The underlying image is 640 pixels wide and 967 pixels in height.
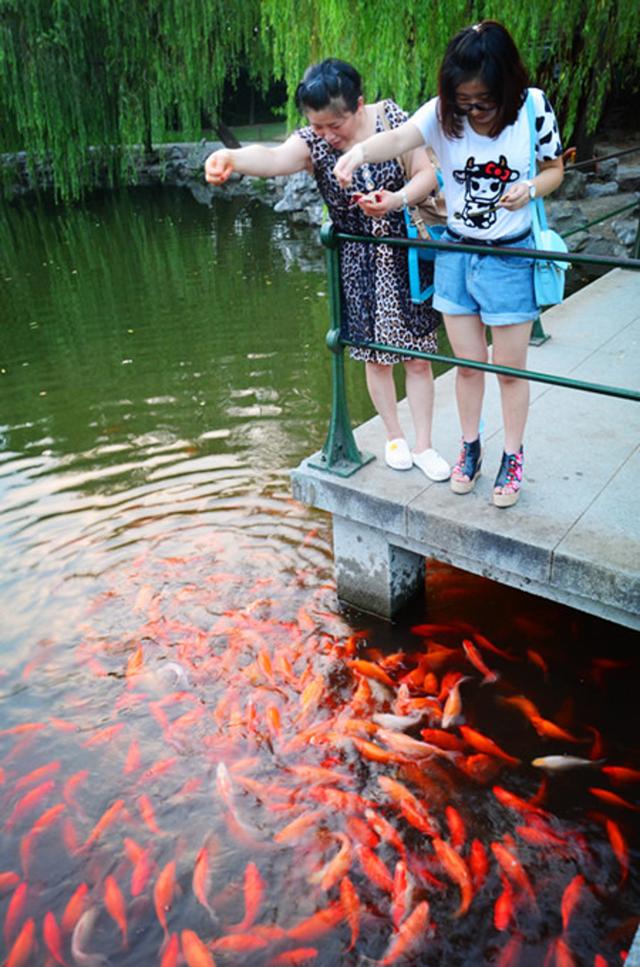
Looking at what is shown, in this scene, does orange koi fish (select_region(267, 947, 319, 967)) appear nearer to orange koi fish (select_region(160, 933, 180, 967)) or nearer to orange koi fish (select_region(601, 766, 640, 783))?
orange koi fish (select_region(160, 933, 180, 967))

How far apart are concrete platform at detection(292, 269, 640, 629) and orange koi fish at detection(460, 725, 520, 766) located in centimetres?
66

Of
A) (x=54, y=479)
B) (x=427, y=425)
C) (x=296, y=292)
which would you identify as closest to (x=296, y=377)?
(x=54, y=479)

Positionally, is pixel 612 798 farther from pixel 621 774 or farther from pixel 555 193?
pixel 555 193

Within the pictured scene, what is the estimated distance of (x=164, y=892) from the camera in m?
2.79

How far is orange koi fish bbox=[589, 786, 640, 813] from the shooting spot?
9.57 ft

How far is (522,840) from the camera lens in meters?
2.83

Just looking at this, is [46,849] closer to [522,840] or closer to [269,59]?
[522,840]

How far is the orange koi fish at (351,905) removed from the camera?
2.61 metres

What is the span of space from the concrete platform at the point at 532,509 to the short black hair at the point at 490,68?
1495mm

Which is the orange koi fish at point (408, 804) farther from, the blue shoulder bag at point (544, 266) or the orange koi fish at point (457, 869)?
the blue shoulder bag at point (544, 266)

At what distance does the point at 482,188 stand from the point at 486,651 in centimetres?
209

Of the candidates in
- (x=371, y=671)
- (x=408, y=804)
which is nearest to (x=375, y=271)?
(x=371, y=671)

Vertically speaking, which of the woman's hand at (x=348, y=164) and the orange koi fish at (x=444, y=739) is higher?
the woman's hand at (x=348, y=164)

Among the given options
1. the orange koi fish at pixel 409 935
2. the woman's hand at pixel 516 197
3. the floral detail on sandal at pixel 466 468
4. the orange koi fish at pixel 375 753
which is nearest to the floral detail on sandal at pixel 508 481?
the floral detail on sandal at pixel 466 468
